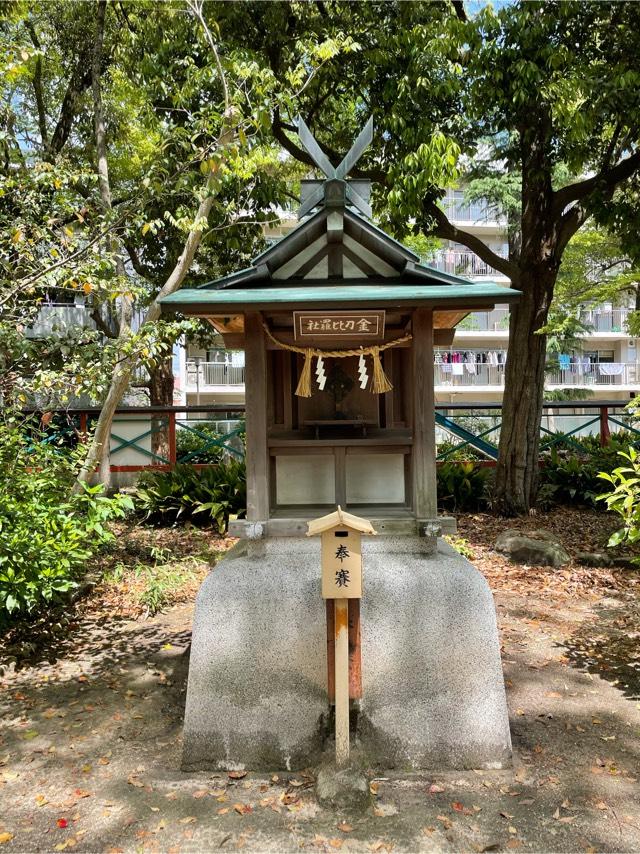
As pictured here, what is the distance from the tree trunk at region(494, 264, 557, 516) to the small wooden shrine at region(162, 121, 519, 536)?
648 centimetres

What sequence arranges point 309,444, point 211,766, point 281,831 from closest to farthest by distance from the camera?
point 281,831
point 211,766
point 309,444

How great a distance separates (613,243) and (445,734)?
51.6 feet

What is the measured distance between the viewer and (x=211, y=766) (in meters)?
4.41

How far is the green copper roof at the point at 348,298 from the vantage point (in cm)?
461

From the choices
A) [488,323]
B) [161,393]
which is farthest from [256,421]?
[488,323]

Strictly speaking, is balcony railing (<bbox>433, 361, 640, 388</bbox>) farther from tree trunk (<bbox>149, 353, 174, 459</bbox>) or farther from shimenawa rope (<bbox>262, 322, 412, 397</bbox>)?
shimenawa rope (<bbox>262, 322, 412, 397</bbox>)

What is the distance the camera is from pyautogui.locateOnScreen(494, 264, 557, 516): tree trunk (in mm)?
11531

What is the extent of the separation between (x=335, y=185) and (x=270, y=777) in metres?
4.74

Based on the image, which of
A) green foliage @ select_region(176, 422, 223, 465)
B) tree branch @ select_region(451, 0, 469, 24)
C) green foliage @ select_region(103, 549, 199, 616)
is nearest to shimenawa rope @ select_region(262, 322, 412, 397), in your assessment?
green foliage @ select_region(103, 549, 199, 616)

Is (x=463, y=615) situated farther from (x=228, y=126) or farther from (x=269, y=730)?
(x=228, y=126)

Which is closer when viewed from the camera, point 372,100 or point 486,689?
point 486,689

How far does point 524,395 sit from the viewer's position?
38.2ft

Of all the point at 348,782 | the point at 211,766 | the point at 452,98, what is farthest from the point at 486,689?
the point at 452,98

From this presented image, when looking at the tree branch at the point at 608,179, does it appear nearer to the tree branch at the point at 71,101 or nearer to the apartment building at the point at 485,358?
the tree branch at the point at 71,101
